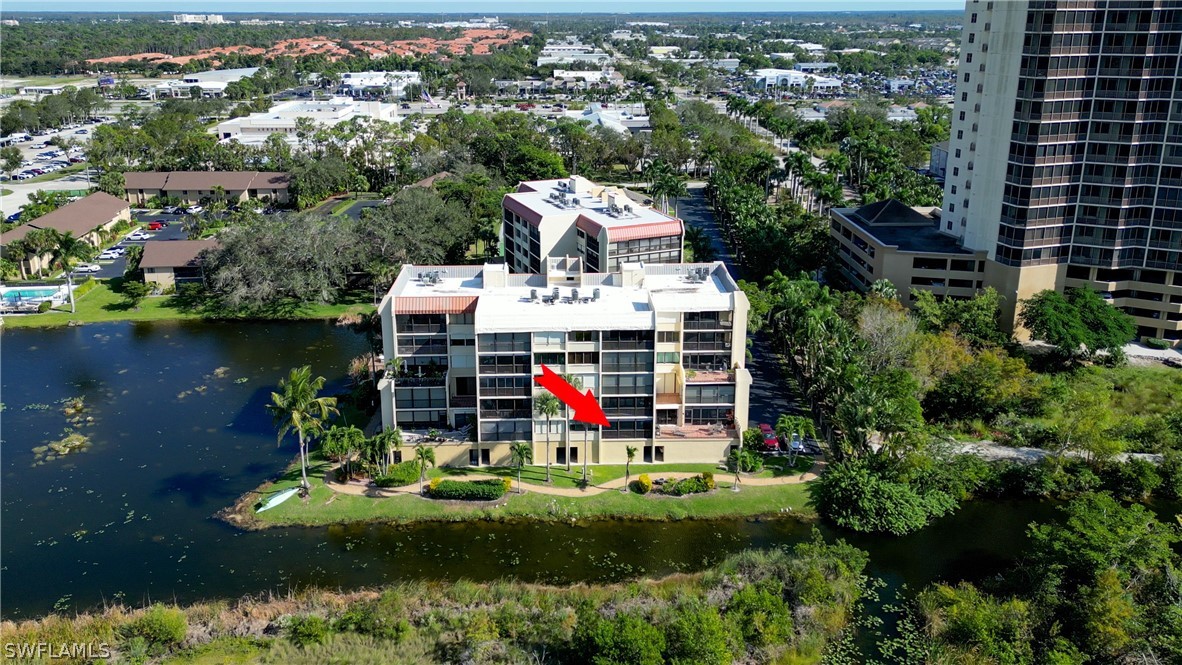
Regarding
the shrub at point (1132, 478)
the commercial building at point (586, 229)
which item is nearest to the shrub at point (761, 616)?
the shrub at point (1132, 478)

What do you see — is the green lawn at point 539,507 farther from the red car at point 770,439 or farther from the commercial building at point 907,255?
the commercial building at point 907,255

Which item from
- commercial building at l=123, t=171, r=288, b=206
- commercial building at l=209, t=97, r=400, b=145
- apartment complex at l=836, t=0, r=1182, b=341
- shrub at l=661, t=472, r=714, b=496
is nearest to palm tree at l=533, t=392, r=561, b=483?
shrub at l=661, t=472, r=714, b=496

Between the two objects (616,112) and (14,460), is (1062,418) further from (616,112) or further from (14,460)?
(616,112)

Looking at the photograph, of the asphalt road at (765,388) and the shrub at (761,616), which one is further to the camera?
the asphalt road at (765,388)

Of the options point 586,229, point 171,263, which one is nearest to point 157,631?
point 586,229

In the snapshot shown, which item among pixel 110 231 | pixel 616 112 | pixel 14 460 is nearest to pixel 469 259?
pixel 110 231

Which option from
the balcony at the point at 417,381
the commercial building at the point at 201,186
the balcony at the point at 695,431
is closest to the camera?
the balcony at the point at 417,381

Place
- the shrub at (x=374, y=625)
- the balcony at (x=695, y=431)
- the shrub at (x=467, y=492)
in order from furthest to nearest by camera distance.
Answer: the balcony at (x=695, y=431) → the shrub at (x=467, y=492) → the shrub at (x=374, y=625)

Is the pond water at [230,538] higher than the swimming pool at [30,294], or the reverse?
the swimming pool at [30,294]
